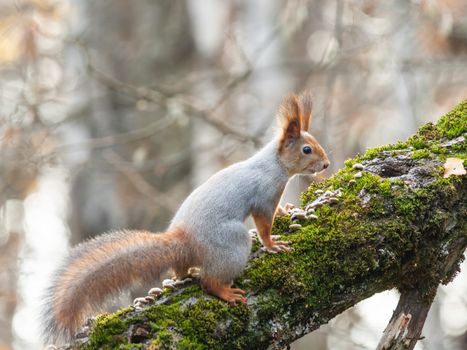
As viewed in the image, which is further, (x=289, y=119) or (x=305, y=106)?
(x=305, y=106)

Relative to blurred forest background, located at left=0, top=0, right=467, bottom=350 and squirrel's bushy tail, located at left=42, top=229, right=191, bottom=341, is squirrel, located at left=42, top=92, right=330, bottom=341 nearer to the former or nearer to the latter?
squirrel's bushy tail, located at left=42, top=229, right=191, bottom=341

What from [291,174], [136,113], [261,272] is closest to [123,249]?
[261,272]

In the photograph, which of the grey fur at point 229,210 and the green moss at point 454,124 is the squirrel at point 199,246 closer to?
the grey fur at point 229,210

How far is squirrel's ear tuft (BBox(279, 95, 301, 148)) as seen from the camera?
3.72m

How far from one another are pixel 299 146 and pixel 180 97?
484cm

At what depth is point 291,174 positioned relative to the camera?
385cm

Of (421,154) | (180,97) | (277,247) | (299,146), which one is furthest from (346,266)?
(180,97)

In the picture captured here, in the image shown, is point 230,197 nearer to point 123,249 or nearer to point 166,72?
point 123,249

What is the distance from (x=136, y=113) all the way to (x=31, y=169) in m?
3.01

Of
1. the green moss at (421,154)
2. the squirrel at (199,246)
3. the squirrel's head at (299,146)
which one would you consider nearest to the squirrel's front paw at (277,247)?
the squirrel at (199,246)

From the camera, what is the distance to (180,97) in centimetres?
854

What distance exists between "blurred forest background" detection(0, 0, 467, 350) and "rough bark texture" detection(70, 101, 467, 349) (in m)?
3.17

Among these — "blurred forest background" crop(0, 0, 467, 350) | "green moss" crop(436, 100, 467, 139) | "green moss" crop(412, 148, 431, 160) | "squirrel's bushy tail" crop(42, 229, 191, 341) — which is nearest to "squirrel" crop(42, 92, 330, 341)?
"squirrel's bushy tail" crop(42, 229, 191, 341)

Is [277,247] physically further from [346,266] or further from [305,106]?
[305,106]
